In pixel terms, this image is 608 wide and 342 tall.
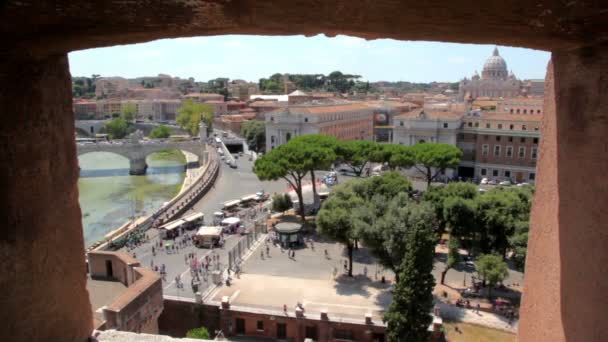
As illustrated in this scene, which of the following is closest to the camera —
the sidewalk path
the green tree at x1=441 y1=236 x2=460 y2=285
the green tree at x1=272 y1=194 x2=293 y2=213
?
the sidewalk path

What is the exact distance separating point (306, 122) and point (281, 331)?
2766 centimetres

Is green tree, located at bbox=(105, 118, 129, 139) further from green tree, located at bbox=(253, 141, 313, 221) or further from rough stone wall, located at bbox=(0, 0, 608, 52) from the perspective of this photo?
rough stone wall, located at bbox=(0, 0, 608, 52)

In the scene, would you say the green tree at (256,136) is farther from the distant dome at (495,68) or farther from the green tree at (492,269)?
the distant dome at (495,68)

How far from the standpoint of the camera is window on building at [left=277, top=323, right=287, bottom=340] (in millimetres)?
11719

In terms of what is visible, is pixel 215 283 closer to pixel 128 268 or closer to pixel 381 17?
pixel 128 268

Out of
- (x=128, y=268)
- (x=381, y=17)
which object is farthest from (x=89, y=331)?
(x=128, y=268)

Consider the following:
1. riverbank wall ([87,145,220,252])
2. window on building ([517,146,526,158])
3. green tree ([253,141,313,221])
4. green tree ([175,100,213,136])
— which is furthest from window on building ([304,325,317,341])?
green tree ([175,100,213,136])

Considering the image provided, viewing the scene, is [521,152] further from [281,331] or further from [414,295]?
[281,331]

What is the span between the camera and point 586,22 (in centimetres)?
144

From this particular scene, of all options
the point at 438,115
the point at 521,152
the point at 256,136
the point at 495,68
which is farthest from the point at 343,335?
the point at 495,68

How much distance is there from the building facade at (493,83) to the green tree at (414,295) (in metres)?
71.2

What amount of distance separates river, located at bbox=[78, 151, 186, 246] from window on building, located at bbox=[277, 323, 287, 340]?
12690mm

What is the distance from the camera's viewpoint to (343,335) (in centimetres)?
1129

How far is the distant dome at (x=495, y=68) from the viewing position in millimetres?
79438
